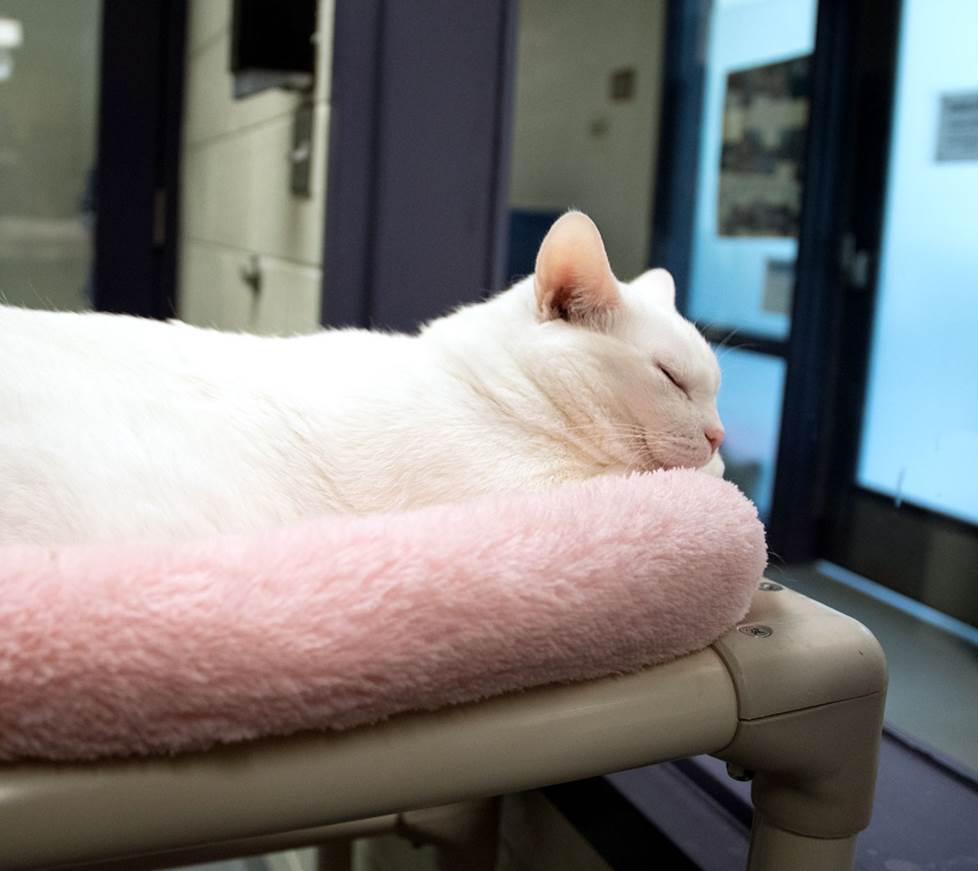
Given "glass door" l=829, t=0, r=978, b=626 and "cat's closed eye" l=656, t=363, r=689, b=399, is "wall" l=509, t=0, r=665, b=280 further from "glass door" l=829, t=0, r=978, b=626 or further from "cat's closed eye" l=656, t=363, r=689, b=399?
"cat's closed eye" l=656, t=363, r=689, b=399

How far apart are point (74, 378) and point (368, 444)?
188 mm

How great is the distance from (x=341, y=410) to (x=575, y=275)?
0.67 ft

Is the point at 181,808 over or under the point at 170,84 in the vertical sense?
under

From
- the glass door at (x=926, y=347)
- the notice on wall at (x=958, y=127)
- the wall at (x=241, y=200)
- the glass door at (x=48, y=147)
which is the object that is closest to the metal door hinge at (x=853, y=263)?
the glass door at (x=926, y=347)

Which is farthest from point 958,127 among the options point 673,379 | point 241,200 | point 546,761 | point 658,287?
point 241,200

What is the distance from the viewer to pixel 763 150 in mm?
1756

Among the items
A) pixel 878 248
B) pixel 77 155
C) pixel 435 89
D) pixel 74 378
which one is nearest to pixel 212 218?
pixel 77 155

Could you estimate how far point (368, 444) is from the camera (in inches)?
26.1

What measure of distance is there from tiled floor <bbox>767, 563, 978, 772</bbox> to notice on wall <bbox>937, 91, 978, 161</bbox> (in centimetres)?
44

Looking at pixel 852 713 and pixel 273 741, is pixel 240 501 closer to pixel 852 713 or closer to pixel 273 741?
pixel 273 741

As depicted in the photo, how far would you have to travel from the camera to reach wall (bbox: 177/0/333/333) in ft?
4.50

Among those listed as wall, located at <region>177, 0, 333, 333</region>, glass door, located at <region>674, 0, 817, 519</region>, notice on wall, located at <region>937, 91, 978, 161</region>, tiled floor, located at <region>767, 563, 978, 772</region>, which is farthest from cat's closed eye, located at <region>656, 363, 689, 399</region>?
glass door, located at <region>674, 0, 817, 519</region>

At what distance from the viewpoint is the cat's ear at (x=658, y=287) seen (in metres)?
0.87

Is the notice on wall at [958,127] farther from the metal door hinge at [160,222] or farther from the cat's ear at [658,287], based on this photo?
the metal door hinge at [160,222]
